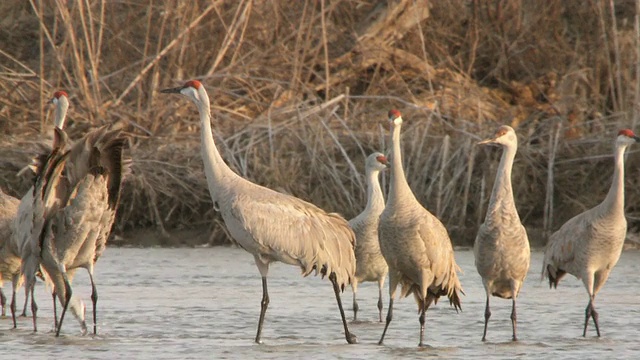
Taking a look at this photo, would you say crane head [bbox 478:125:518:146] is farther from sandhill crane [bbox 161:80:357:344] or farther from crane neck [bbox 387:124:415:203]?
sandhill crane [bbox 161:80:357:344]

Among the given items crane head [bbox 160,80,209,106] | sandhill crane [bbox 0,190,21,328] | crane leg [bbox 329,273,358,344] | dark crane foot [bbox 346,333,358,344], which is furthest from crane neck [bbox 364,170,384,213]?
sandhill crane [bbox 0,190,21,328]

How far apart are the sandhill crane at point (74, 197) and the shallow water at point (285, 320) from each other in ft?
1.80

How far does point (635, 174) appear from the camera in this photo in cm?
1285

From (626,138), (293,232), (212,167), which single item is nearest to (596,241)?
(626,138)

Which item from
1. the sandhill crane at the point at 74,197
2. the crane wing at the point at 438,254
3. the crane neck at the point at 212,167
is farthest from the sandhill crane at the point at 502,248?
the sandhill crane at the point at 74,197

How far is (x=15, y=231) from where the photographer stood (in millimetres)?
8086

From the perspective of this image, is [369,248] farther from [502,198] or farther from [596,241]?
[596,241]

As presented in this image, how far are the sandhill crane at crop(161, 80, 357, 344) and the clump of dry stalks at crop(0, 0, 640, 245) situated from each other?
15.7 ft

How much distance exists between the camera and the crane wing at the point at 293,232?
292 inches

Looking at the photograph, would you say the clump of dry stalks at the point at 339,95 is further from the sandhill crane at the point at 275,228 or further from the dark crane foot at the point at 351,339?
the dark crane foot at the point at 351,339

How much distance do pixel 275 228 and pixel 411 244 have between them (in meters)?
0.84

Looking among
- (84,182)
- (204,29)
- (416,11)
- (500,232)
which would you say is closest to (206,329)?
(84,182)

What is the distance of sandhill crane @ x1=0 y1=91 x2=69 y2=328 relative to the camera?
7.86 metres

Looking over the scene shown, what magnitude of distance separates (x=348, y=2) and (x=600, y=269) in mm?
8515
